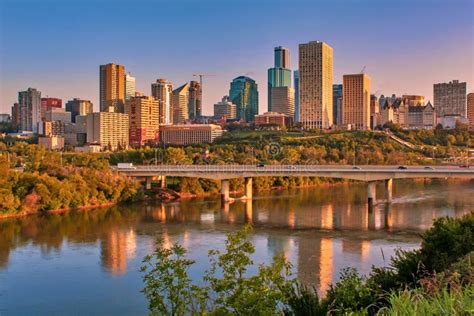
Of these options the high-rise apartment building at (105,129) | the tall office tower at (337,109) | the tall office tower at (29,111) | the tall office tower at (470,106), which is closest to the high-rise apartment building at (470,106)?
the tall office tower at (470,106)

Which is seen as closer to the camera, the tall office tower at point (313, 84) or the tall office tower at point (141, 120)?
the tall office tower at point (141, 120)

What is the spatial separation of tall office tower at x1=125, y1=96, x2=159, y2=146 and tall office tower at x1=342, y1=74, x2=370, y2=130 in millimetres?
59472

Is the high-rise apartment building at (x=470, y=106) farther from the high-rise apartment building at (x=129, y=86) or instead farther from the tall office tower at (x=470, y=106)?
the high-rise apartment building at (x=129, y=86)

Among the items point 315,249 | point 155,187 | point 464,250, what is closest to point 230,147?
point 155,187

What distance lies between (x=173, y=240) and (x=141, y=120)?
9950 cm

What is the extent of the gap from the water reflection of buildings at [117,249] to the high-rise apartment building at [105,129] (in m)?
86.1

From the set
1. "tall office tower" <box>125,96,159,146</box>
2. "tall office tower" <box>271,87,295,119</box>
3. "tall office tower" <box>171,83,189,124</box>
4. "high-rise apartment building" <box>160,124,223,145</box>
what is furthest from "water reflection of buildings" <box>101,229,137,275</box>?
"tall office tower" <box>271,87,295,119</box>

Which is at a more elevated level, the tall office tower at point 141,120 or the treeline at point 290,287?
the tall office tower at point 141,120

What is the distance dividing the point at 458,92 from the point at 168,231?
158451 millimetres

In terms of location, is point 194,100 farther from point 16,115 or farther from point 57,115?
point 16,115

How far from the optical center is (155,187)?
51.4 metres

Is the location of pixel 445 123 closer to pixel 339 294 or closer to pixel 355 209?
pixel 355 209

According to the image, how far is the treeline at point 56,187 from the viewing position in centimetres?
3728

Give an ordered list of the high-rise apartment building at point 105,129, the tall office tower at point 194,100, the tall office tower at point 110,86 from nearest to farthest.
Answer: the high-rise apartment building at point 105,129 < the tall office tower at point 110,86 < the tall office tower at point 194,100
